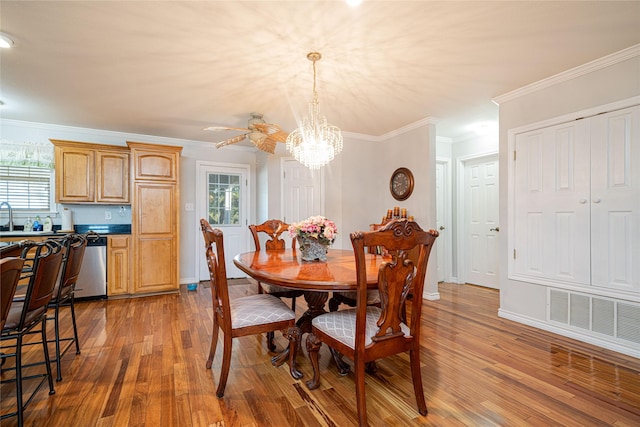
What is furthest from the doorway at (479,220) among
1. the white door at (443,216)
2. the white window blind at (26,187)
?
the white window blind at (26,187)

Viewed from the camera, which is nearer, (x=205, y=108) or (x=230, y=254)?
(x=205, y=108)

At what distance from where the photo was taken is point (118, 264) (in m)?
3.97

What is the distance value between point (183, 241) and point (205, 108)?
7.82 feet

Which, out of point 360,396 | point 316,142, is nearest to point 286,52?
point 316,142

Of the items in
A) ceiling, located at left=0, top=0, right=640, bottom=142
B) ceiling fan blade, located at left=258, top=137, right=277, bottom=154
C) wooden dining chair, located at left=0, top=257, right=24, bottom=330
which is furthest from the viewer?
ceiling fan blade, located at left=258, top=137, right=277, bottom=154

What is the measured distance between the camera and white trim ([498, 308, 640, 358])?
7.54ft

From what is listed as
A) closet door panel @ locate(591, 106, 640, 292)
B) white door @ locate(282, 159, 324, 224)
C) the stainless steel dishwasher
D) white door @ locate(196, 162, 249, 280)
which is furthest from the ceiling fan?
closet door panel @ locate(591, 106, 640, 292)

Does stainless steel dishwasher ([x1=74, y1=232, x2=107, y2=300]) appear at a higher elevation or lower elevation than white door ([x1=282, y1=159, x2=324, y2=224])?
→ lower

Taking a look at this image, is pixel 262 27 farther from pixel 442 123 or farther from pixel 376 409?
pixel 442 123

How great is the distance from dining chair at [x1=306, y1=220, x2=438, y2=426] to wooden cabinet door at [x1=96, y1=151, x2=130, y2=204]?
390 cm

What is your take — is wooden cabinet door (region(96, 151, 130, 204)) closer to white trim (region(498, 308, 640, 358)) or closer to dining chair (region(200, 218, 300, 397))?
dining chair (region(200, 218, 300, 397))

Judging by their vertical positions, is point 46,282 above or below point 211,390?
above

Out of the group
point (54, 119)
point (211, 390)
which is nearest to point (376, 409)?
point (211, 390)

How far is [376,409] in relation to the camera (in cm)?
165
